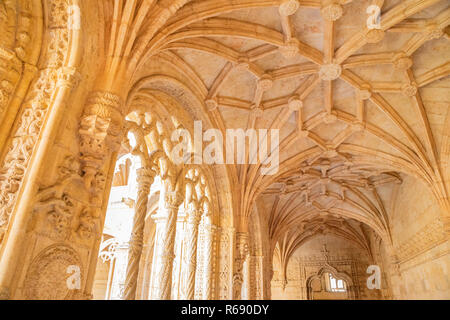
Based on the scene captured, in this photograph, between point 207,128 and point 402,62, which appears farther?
point 207,128

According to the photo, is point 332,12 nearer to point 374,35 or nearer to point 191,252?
point 374,35

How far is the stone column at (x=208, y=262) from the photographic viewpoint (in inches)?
313

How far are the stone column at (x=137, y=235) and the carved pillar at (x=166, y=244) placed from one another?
89 cm

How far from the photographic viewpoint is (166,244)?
653 cm

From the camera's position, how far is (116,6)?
14.4ft

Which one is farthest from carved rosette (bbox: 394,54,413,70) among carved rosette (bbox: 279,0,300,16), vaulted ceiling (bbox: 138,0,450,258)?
carved rosette (bbox: 279,0,300,16)

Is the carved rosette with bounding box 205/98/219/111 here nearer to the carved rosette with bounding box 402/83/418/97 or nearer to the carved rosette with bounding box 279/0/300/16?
the carved rosette with bounding box 279/0/300/16

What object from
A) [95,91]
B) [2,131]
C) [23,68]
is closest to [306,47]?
[95,91]

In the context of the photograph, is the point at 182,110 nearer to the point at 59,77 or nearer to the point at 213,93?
the point at 213,93

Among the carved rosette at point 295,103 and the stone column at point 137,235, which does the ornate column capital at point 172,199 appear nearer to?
the stone column at point 137,235

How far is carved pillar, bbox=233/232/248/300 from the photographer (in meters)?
8.45

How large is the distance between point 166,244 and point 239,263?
291 centimetres

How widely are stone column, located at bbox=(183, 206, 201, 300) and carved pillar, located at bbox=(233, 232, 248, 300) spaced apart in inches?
60.1

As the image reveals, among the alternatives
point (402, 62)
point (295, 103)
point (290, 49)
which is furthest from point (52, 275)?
point (402, 62)
